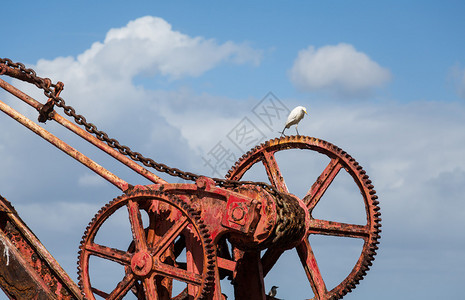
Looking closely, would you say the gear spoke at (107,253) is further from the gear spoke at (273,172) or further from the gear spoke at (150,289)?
the gear spoke at (273,172)

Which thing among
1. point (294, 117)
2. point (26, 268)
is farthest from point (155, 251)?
point (294, 117)

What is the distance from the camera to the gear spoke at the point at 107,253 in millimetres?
8245

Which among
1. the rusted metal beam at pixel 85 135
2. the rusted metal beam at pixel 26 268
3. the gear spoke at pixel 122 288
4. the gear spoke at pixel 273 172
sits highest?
the gear spoke at pixel 273 172

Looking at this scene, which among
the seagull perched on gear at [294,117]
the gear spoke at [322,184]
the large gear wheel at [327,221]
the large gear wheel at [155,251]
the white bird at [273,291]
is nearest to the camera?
the large gear wheel at [155,251]

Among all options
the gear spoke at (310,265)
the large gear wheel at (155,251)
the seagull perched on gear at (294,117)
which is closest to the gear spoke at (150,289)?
the large gear wheel at (155,251)

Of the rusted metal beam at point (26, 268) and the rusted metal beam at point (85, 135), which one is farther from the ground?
the rusted metal beam at point (85, 135)

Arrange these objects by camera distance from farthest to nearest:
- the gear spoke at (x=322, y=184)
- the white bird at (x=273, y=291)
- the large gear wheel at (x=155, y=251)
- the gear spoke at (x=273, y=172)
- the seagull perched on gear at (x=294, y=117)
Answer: the seagull perched on gear at (x=294, y=117), the gear spoke at (x=273, y=172), the white bird at (x=273, y=291), the gear spoke at (x=322, y=184), the large gear wheel at (x=155, y=251)

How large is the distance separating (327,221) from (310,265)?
1.90 ft

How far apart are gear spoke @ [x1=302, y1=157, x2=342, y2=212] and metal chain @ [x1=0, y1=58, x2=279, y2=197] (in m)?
1.14

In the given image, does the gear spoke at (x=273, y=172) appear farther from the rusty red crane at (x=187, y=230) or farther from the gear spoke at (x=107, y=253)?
the gear spoke at (x=107, y=253)

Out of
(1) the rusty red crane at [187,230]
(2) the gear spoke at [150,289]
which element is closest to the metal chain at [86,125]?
(1) the rusty red crane at [187,230]

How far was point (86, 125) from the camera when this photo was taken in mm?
9047

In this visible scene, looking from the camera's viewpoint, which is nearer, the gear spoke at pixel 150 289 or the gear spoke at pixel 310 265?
the gear spoke at pixel 150 289

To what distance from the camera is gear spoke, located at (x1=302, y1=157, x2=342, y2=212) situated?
967 centimetres
